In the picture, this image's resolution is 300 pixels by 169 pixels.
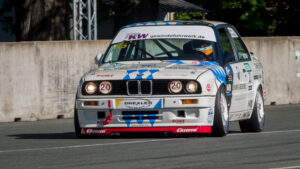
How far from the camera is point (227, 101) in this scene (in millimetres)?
11516

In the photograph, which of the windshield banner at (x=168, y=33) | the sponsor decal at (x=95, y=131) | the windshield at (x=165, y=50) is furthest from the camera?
the windshield banner at (x=168, y=33)

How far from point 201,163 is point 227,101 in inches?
127

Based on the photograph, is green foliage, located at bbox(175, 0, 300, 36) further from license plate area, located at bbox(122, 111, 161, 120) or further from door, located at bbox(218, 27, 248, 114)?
license plate area, located at bbox(122, 111, 161, 120)

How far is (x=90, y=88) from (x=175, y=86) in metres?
1.12

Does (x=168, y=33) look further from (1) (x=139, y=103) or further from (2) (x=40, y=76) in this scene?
(2) (x=40, y=76)

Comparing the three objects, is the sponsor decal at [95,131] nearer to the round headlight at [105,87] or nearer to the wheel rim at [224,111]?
the round headlight at [105,87]

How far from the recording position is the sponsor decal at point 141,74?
10.9 m

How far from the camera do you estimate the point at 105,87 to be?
11094 millimetres

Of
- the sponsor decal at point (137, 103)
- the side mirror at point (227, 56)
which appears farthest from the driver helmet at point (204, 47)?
the sponsor decal at point (137, 103)

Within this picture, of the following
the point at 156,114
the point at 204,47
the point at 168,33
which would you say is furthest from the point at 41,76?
A: the point at 156,114

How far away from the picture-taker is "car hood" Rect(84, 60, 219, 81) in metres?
10.9

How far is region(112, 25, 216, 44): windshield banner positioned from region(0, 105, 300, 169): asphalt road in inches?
57.1

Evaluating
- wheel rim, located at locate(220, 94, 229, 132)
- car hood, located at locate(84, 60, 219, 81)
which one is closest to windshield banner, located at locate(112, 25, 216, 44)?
car hood, located at locate(84, 60, 219, 81)

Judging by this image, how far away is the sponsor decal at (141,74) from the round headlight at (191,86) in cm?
47
